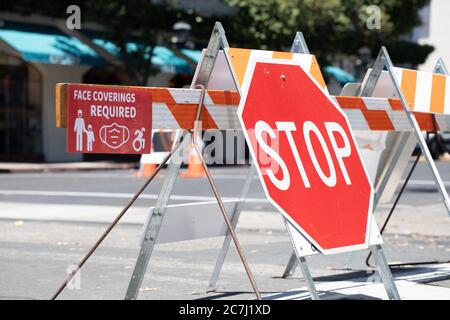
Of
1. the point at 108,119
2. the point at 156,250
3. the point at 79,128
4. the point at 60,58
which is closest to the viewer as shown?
the point at 79,128

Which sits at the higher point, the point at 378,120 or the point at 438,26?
the point at 438,26

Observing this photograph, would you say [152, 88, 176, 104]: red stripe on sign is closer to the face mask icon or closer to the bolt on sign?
the bolt on sign

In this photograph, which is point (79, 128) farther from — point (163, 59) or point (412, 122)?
point (163, 59)

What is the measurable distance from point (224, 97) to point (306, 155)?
28.1 inches

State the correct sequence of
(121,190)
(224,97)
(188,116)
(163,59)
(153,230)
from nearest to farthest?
(188,116) < (153,230) < (224,97) < (121,190) < (163,59)

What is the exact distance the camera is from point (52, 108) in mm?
29188

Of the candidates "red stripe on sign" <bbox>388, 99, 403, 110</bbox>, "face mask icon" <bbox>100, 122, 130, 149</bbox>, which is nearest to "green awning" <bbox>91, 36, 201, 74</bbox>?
"red stripe on sign" <bbox>388, 99, 403, 110</bbox>

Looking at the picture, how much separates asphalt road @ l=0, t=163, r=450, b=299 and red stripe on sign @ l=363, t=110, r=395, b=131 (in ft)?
4.27

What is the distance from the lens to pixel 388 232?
1072 cm

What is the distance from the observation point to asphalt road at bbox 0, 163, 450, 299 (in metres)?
6.77

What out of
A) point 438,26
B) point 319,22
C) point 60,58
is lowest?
point 60,58

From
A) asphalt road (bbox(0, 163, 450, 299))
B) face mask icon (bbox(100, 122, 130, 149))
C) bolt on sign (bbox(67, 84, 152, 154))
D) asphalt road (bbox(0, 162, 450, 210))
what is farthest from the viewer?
asphalt road (bbox(0, 162, 450, 210))

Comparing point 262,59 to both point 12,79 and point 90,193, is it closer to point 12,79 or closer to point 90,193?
point 90,193

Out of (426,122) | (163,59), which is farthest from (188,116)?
(163,59)
